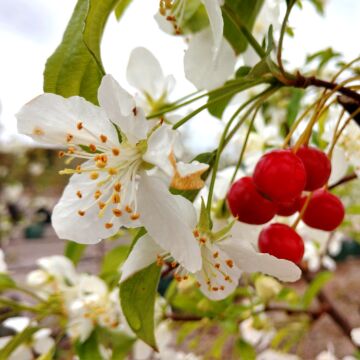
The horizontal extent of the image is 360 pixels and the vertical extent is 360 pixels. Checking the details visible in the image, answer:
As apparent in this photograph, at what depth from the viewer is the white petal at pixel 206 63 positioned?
616 mm

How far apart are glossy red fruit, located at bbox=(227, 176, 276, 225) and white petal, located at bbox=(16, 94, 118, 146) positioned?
156mm

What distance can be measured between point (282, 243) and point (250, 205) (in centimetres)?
6

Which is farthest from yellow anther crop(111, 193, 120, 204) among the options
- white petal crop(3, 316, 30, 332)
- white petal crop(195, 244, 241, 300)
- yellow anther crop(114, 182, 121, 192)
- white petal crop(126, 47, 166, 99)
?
white petal crop(3, 316, 30, 332)

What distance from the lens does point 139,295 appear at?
20.2 inches

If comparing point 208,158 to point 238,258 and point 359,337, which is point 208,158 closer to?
point 238,258

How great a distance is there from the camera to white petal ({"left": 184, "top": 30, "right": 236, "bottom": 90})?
0.62 m

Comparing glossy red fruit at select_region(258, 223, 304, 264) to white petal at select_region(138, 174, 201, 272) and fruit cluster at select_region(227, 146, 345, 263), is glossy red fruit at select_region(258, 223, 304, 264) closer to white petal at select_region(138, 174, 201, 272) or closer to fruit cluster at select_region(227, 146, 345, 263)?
fruit cluster at select_region(227, 146, 345, 263)

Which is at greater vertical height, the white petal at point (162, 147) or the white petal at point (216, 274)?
the white petal at point (162, 147)

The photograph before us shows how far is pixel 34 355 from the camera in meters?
1.12

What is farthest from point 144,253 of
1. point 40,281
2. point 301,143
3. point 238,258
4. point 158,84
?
point 40,281

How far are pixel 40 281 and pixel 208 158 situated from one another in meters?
0.76

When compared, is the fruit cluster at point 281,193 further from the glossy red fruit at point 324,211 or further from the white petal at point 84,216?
the white petal at point 84,216

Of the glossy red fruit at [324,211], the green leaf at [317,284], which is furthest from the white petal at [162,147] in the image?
the green leaf at [317,284]

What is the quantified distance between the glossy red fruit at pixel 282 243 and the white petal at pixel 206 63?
212 mm
